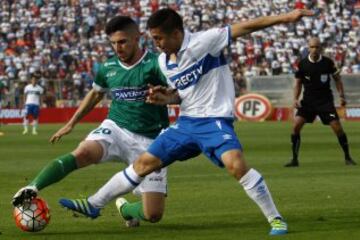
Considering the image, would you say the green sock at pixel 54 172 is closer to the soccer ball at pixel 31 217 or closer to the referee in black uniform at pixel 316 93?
the soccer ball at pixel 31 217

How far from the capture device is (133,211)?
10.7 meters

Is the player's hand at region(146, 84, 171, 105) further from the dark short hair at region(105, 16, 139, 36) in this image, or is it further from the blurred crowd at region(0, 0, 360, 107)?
the blurred crowd at region(0, 0, 360, 107)

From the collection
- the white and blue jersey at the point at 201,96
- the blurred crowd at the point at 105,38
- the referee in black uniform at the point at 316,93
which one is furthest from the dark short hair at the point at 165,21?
the blurred crowd at the point at 105,38

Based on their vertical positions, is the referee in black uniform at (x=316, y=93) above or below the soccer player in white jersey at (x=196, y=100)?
below

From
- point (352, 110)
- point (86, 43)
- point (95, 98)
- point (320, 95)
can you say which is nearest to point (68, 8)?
point (86, 43)

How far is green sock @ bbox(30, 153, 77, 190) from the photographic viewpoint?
33.5 ft

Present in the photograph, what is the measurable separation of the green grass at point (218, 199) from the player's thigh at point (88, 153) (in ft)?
2.28

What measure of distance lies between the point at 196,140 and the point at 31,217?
1811 millimetres

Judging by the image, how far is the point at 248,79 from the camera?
47.1m

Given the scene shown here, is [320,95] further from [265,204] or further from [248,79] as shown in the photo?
[248,79]

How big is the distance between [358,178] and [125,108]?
6.55 m

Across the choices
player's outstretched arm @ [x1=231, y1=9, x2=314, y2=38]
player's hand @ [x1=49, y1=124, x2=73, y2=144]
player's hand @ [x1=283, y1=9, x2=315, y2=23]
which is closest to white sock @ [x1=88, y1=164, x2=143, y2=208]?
player's hand @ [x1=49, y1=124, x2=73, y2=144]

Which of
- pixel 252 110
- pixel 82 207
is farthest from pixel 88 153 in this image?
pixel 252 110

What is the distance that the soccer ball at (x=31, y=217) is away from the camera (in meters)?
10.1
